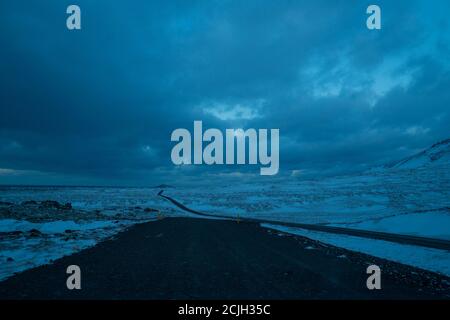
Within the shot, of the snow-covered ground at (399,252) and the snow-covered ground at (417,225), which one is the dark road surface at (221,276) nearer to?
the snow-covered ground at (399,252)

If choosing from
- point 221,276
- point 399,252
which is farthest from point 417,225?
point 221,276

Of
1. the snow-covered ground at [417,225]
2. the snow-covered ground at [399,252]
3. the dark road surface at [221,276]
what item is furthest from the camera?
the snow-covered ground at [417,225]

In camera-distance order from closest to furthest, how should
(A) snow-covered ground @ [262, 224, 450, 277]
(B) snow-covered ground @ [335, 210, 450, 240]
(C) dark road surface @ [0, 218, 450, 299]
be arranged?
(C) dark road surface @ [0, 218, 450, 299]
(A) snow-covered ground @ [262, 224, 450, 277]
(B) snow-covered ground @ [335, 210, 450, 240]

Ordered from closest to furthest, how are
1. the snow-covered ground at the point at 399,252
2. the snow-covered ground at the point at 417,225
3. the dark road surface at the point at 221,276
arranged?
the dark road surface at the point at 221,276 < the snow-covered ground at the point at 399,252 < the snow-covered ground at the point at 417,225

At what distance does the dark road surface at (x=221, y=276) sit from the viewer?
9.44 metres

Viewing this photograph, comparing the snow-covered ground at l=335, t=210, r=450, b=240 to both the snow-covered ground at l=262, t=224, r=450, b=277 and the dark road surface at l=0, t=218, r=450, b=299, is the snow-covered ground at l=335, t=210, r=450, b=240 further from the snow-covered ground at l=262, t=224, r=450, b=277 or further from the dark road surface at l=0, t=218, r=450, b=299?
the dark road surface at l=0, t=218, r=450, b=299

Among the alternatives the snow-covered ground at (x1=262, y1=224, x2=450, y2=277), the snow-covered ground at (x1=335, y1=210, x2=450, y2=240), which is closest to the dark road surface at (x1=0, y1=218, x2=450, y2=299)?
the snow-covered ground at (x1=262, y1=224, x2=450, y2=277)

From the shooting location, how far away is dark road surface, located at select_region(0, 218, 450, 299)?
9438 mm

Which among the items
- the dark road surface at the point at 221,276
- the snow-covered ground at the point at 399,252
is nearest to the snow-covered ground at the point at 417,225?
the snow-covered ground at the point at 399,252

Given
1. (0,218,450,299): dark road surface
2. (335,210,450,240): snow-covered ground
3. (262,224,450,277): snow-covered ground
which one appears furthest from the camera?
(335,210,450,240): snow-covered ground

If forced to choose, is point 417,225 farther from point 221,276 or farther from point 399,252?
point 221,276

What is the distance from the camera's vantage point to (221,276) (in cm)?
1162
